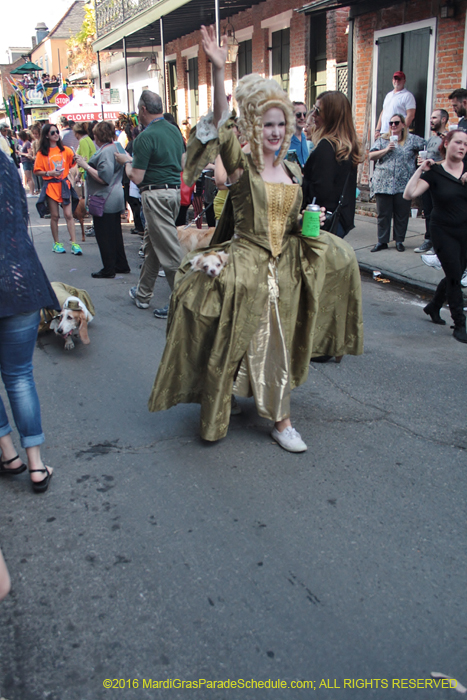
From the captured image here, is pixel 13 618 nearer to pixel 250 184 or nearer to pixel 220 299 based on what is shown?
pixel 220 299

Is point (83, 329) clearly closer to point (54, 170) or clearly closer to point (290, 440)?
point (290, 440)

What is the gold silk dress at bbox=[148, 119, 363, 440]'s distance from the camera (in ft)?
11.0

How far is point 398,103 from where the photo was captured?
10898 mm

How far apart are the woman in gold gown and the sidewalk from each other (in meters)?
4.10

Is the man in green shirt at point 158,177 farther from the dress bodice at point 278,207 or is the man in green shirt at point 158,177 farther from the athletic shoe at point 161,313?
the dress bodice at point 278,207

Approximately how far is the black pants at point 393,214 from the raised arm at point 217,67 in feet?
21.1

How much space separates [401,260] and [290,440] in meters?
5.74

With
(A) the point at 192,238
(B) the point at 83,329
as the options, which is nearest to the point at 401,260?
(A) the point at 192,238

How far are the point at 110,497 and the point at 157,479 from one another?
0.28 m

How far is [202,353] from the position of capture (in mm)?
3484

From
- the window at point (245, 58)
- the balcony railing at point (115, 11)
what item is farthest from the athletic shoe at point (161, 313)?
the balcony railing at point (115, 11)

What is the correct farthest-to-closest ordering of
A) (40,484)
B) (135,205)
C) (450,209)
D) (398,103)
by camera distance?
1. (135,205)
2. (398,103)
3. (450,209)
4. (40,484)

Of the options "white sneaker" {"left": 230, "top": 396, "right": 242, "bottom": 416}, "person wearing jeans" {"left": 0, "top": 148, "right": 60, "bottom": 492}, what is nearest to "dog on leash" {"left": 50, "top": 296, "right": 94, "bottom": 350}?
"white sneaker" {"left": 230, "top": 396, "right": 242, "bottom": 416}

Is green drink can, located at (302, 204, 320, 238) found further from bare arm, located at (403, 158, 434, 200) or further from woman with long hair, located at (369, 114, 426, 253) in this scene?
woman with long hair, located at (369, 114, 426, 253)
